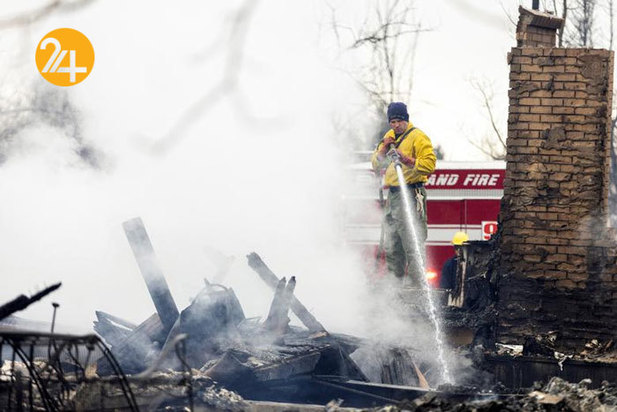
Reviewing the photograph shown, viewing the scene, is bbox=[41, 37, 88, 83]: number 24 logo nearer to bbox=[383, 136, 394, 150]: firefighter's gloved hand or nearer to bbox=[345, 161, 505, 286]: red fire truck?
bbox=[383, 136, 394, 150]: firefighter's gloved hand

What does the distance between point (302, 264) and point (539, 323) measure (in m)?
5.00

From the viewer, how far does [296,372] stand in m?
8.53

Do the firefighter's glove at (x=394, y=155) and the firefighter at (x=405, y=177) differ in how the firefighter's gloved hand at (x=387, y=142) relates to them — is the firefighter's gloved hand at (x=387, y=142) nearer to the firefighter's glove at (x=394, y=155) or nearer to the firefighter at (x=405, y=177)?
the firefighter at (x=405, y=177)

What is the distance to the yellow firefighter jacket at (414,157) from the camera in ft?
38.2

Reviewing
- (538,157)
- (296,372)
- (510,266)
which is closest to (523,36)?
(538,157)

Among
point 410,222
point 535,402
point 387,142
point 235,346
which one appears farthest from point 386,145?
point 535,402

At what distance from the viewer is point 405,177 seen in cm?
1173

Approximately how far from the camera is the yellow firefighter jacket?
1163 centimetres

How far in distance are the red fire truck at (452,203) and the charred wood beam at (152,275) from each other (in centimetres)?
993

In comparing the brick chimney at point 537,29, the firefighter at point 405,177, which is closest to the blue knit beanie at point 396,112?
the firefighter at point 405,177

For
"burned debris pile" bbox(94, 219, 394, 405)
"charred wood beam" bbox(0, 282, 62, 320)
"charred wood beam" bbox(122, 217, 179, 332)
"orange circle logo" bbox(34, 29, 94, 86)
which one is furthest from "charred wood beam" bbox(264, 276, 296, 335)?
"charred wood beam" bbox(0, 282, 62, 320)

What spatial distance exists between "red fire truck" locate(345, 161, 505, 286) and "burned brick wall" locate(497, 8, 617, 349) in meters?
9.62

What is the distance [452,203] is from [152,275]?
11.4 metres

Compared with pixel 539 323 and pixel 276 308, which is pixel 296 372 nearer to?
pixel 276 308
